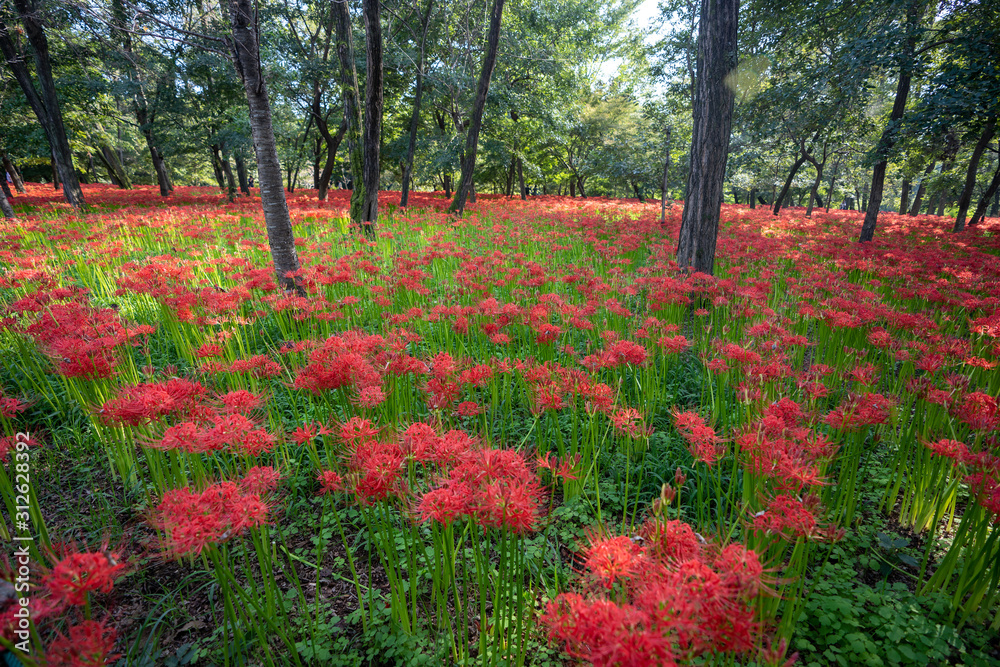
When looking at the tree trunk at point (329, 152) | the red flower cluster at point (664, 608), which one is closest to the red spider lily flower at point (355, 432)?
the red flower cluster at point (664, 608)

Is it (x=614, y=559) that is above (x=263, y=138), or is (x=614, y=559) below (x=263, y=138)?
below

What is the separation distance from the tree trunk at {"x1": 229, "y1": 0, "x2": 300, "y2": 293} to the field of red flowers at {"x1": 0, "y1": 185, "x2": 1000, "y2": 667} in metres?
1.16

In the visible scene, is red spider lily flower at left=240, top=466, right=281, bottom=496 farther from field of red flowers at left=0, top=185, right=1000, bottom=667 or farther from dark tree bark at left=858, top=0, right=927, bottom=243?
dark tree bark at left=858, top=0, right=927, bottom=243

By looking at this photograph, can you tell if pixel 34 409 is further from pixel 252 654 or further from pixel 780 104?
pixel 780 104

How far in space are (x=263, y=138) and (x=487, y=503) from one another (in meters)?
5.73

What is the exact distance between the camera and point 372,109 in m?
9.54

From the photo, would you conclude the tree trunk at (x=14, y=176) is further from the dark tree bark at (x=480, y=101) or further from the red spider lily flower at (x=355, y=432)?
→ the red spider lily flower at (x=355, y=432)

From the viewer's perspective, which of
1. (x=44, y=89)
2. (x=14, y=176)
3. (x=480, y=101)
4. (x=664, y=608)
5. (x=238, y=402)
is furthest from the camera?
(x=14, y=176)

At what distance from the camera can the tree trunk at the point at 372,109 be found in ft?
28.0

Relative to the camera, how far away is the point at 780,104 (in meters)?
12.6

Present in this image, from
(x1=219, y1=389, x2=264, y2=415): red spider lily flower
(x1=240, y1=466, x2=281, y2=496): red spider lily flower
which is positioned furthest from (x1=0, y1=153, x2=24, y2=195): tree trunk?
(x1=240, y1=466, x2=281, y2=496): red spider lily flower

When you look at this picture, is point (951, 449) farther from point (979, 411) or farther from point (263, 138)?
point (263, 138)

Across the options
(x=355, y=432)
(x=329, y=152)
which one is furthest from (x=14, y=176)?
(x=355, y=432)

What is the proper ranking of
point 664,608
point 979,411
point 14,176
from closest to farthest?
point 664,608 < point 979,411 < point 14,176
